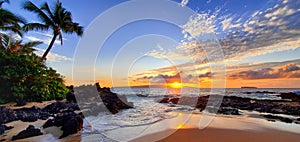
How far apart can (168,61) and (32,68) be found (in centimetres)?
902

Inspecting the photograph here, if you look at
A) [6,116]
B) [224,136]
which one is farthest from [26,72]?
[224,136]

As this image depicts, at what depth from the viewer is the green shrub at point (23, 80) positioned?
9766 millimetres

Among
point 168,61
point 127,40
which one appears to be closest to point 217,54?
point 168,61

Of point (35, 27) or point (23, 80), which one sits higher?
point (35, 27)

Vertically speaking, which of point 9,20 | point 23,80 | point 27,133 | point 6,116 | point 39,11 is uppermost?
point 39,11

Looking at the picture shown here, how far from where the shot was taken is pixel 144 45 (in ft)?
32.0

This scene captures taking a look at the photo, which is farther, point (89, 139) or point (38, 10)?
point (38, 10)

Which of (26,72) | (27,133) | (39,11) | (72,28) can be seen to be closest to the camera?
(27,133)

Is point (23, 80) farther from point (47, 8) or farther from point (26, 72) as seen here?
point (47, 8)

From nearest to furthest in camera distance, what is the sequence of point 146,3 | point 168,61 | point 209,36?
point 146,3 → point 209,36 → point 168,61

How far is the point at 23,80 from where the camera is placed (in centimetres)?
1055

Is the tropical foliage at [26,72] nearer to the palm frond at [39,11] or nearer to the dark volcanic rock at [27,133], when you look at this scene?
the palm frond at [39,11]

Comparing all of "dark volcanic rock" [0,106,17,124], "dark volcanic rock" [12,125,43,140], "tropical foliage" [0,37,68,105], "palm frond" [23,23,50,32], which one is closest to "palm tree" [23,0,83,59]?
"palm frond" [23,23,50,32]

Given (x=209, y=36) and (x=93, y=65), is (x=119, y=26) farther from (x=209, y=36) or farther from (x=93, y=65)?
(x=209, y=36)
